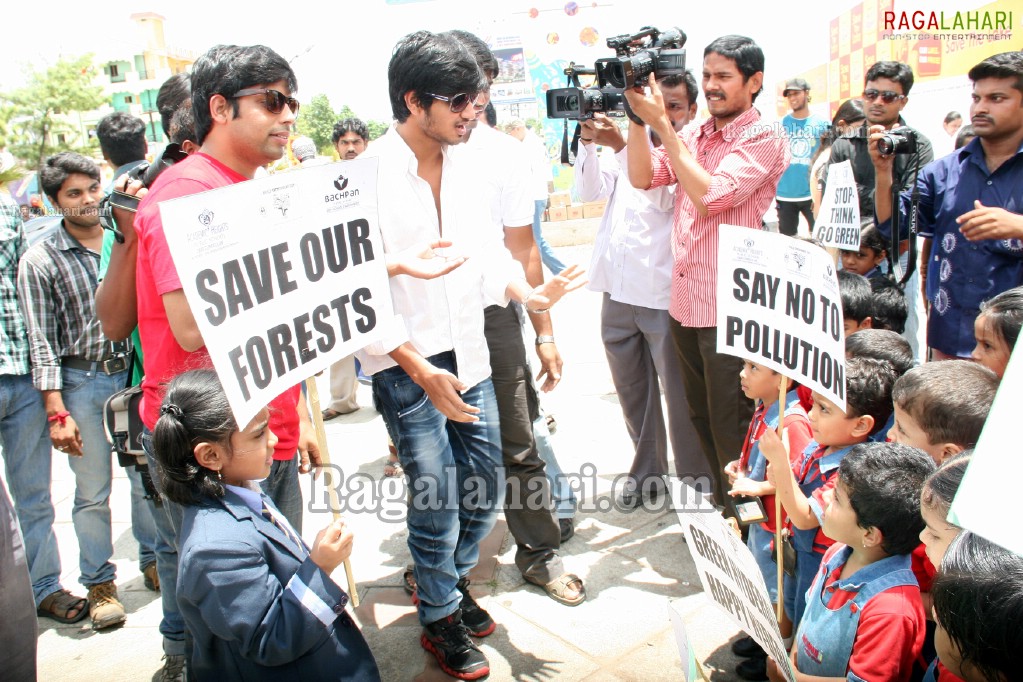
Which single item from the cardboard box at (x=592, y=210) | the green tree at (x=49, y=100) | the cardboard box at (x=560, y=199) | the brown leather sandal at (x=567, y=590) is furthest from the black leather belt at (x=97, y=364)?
the green tree at (x=49, y=100)

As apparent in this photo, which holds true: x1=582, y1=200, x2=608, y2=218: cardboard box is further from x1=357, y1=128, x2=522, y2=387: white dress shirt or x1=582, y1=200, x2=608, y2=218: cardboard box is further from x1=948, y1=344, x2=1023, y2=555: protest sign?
x1=948, y1=344, x2=1023, y2=555: protest sign

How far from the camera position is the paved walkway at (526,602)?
2.82m

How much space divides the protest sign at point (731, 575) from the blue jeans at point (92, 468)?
2460mm

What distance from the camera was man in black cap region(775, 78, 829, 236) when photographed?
885 cm

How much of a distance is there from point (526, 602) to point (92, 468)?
1919 millimetres

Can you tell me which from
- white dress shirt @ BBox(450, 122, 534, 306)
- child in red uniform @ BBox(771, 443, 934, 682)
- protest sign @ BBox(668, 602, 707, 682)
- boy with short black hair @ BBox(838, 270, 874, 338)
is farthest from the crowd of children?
white dress shirt @ BBox(450, 122, 534, 306)

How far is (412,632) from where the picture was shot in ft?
10.1

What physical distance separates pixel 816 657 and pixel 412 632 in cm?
166

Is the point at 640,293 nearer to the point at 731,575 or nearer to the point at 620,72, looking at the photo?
the point at 620,72

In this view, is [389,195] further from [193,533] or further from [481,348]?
[193,533]

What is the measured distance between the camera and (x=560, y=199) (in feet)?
55.9

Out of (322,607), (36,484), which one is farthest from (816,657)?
(36,484)

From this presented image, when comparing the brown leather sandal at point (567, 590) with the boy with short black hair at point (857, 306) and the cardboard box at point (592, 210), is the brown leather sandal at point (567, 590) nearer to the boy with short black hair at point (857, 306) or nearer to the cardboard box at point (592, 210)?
the boy with short black hair at point (857, 306)

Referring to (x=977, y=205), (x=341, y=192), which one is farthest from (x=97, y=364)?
(x=977, y=205)
